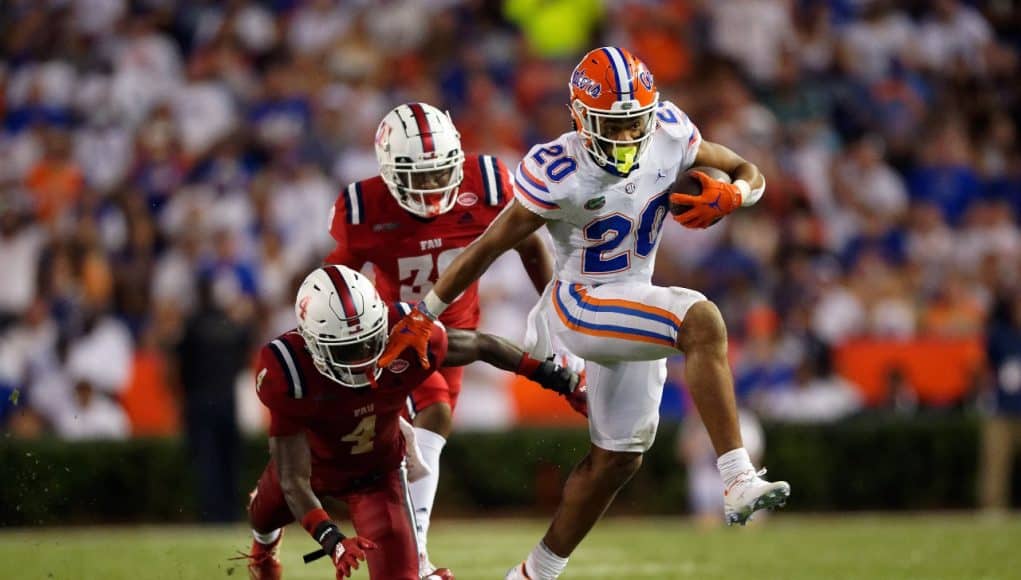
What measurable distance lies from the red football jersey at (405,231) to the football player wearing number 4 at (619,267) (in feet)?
2.21

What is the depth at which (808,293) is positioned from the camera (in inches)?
463

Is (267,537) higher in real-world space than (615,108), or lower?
lower

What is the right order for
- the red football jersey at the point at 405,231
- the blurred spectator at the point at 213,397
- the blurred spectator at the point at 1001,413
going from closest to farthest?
1. the red football jersey at the point at 405,231
2. the blurred spectator at the point at 213,397
3. the blurred spectator at the point at 1001,413

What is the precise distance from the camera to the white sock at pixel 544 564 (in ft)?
19.3

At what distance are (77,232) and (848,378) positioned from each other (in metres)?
5.56

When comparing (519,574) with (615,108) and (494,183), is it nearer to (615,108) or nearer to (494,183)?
(494,183)

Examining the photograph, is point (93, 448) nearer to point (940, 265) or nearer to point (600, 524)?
point (600, 524)

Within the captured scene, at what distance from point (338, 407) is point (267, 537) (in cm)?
79

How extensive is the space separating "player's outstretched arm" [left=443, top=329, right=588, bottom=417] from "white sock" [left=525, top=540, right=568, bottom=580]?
1.72 feet

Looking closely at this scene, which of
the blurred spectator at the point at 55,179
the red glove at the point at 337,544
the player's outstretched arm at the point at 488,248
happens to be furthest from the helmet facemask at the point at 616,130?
the blurred spectator at the point at 55,179

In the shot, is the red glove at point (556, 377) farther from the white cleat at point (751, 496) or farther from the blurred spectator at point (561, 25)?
the blurred spectator at point (561, 25)

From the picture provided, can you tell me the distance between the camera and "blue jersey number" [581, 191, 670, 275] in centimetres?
551

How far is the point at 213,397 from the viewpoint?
1033 cm

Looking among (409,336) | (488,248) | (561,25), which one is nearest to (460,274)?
(488,248)
